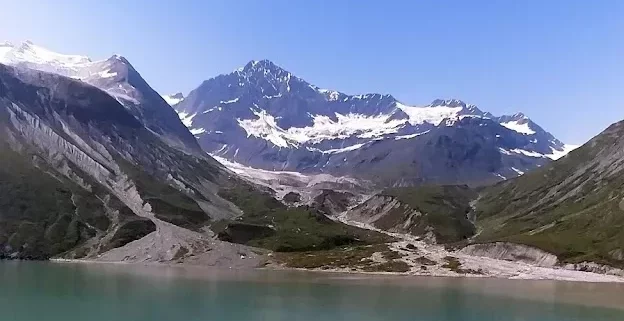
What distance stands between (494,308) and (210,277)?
6928cm

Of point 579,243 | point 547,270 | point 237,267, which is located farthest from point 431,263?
point 237,267

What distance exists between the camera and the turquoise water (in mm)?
86562

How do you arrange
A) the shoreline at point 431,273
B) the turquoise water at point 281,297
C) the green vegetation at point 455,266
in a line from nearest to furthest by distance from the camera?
the turquoise water at point 281,297 < the shoreline at point 431,273 < the green vegetation at point 455,266

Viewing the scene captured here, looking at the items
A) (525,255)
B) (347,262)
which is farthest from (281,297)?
(525,255)

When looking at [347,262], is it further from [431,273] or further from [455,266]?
[455,266]

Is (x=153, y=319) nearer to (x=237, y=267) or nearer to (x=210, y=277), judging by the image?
(x=210, y=277)

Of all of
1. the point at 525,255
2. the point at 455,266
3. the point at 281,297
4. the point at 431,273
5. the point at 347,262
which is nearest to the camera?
the point at 281,297

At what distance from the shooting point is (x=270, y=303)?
97.8m

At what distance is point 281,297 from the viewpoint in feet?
349

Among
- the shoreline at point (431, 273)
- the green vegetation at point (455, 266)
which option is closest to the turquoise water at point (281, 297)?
the shoreline at point (431, 273)

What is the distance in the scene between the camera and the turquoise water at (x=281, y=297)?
3408 inches

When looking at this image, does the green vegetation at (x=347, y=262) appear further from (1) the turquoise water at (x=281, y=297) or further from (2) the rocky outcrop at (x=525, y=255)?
(2) the rocky outcrop at (x=525, y=255)

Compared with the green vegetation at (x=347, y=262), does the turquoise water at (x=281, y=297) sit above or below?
below

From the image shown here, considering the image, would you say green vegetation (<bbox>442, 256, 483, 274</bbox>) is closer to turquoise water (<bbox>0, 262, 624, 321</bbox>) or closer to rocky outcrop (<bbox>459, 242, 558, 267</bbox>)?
turquoise water (<bbox>0, 262, 624, 321</bbox>)
